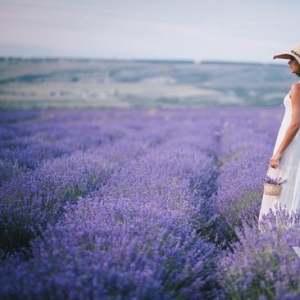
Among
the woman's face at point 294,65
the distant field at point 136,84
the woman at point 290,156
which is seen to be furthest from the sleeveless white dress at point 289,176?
the distant field at point 136,84

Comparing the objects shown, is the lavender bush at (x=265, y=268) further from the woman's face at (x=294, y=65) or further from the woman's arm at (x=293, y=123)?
the woman's face at (x=294, y=65)

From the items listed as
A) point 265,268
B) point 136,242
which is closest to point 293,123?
point 265,268

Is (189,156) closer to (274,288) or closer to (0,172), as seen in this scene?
(0,172)

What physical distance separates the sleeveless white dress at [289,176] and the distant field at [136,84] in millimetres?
6142

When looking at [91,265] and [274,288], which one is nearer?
[91,265]

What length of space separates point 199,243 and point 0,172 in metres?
2.07

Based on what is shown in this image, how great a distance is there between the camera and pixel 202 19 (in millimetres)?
6781

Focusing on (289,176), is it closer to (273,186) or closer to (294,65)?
(273,186)

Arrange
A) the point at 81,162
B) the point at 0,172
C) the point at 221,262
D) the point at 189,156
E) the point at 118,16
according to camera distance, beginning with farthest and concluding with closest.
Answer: the point at 118,16 < the point at 189,156 < the point at 81,162 < the point at 0,172 < the point at 221,262

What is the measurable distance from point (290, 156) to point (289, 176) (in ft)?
0.39

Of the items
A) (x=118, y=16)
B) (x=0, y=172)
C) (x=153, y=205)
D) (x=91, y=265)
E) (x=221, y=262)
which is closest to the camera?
(x=91, y=265)

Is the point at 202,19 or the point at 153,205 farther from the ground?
the point at 202,19

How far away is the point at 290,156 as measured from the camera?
2.55 m

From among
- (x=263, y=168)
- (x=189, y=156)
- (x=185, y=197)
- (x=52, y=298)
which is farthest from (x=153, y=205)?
(x=189, y=156)
